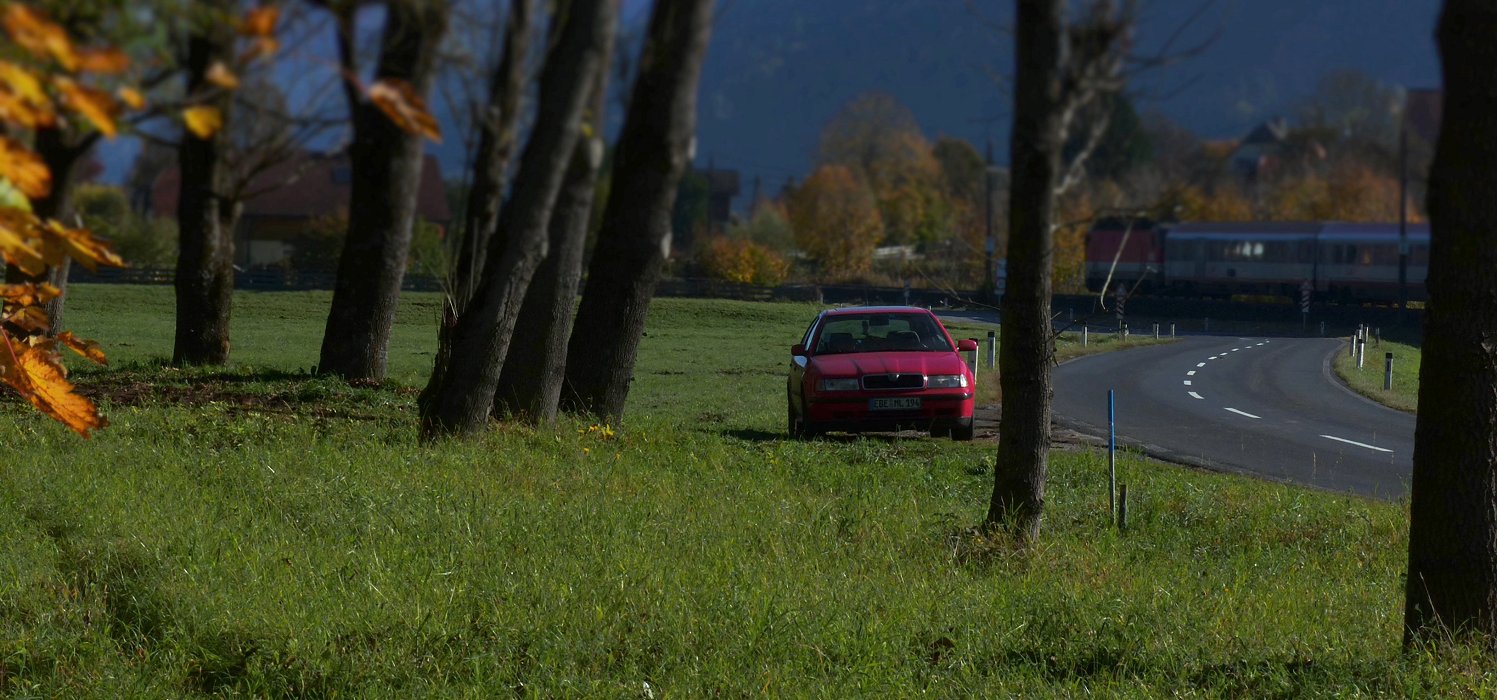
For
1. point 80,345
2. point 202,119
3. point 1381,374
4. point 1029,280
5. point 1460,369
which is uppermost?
point 202,119

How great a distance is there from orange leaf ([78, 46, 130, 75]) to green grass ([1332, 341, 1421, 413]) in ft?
79.6

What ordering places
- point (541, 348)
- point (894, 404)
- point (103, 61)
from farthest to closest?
point (894, 404) < point (541, 348) < point (103, 61)

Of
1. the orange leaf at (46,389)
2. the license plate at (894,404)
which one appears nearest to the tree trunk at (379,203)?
the orange leaf at (46,389)

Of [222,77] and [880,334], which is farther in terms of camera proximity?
[880,334]

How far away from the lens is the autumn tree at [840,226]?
5734cm

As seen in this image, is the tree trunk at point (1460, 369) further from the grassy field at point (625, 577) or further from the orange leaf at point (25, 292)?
the orange leaf at point (25, 292)

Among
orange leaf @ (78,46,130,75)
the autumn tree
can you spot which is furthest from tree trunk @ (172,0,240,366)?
the autumn tree

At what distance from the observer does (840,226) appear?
6088 centimetres

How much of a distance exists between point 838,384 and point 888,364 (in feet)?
2.17

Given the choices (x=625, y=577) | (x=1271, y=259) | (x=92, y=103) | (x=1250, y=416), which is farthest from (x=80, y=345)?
(x=1271, y=259)

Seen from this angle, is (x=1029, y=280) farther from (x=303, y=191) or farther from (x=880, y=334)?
(x=880, y=334)

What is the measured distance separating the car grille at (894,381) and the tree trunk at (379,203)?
5.14m

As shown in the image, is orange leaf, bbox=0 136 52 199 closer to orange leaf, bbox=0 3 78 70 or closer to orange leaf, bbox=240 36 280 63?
orange leaf, bbox=0 3 78 70

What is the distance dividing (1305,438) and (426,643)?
17270 mm
